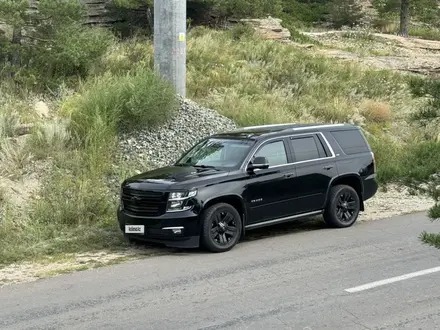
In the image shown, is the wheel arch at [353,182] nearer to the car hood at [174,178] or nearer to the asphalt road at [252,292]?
the asphalt road at [252,292]

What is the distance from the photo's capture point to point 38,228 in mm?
10680

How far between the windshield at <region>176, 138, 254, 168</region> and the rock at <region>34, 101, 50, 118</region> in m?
5.03

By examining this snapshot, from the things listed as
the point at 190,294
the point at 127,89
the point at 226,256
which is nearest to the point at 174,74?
the point at 127,89

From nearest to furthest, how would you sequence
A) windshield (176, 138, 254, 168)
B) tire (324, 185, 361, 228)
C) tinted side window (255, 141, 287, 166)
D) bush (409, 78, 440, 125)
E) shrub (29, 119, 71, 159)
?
1. bush (409, 78, 440, 125)
2. windshield (176, 138, 254, 168)
3. tinted side window (255, 141, 287, 166)
4. tire (324, 185, 361, 228)
5. shrub (29, 119, 71, 159)

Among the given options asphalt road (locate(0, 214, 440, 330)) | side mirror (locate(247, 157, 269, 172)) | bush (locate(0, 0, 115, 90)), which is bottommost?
asphalt road (locate(0, 214, 440, 330))

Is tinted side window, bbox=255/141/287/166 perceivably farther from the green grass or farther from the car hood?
the green grass

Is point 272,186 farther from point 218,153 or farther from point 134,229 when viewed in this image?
point 134,229

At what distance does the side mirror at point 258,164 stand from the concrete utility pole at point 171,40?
21.5 feet

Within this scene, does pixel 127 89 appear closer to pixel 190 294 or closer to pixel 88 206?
pixel 88 206

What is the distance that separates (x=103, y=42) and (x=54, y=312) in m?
12.1

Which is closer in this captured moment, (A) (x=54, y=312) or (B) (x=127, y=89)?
(A) (x=54, y=312)

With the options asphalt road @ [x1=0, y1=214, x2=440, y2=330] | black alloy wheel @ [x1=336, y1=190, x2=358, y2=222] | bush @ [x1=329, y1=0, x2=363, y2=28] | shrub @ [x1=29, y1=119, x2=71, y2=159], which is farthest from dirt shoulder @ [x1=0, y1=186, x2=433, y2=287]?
bush @ [x1=329, y1=0, x2=363, y2=28]

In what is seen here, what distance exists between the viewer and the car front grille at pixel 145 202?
976 cm

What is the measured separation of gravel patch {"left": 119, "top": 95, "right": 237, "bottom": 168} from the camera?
547 inches
